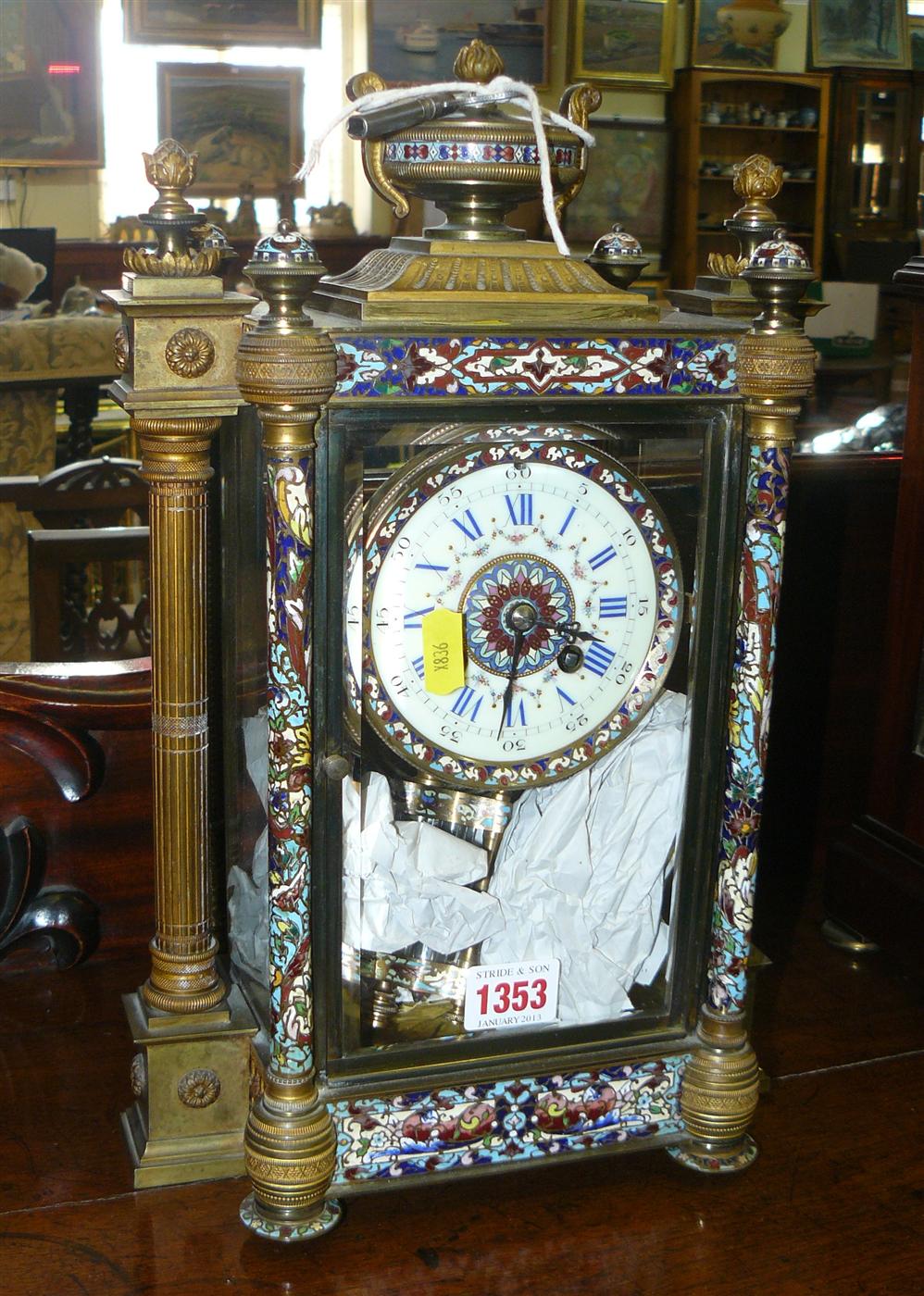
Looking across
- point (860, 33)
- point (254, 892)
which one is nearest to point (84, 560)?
point (254, 892)

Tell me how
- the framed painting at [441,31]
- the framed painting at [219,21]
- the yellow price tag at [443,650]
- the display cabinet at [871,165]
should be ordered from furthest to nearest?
the display cabinet at [871,165], the framed painting at [441,31], the framed painting at [219,21], the yellow price tag at [443,650]

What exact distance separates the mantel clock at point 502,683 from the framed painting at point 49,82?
5.81 meters

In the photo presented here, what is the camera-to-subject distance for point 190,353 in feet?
3.23

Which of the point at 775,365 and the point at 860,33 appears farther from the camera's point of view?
the point at 860,33

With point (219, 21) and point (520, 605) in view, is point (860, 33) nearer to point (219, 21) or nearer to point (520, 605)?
point (219, 21)

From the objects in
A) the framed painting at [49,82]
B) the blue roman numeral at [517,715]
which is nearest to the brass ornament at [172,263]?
the blue roman numeral at [517,715]

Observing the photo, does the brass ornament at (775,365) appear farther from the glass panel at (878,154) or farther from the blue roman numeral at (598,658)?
the glass panel at (878,154)

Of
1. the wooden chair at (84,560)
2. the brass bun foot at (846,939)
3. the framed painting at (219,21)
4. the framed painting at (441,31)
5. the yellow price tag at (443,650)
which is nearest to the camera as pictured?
the yellow price tag at (443,650)

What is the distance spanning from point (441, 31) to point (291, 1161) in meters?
6.31

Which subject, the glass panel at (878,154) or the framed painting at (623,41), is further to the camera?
the glass panel at (878,154)

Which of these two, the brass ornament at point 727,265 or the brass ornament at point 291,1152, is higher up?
the brass ornament at point 727,265

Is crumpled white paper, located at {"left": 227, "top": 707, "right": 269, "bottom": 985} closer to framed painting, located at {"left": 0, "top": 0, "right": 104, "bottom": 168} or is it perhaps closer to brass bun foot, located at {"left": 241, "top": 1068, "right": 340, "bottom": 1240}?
brass bun foot, located at {"left": 241, "top": 1068, "right": 340, "bottom": 1240}

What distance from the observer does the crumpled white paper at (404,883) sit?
105 centimetres

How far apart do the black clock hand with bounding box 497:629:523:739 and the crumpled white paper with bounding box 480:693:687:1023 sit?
0.08 m
